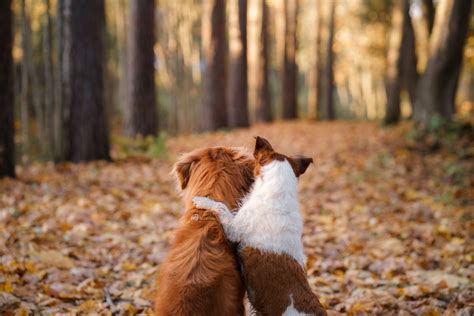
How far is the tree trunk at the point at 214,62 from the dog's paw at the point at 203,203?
15.5 m

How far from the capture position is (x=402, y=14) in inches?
768

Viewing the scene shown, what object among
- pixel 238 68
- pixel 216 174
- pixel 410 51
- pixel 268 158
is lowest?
pixel 216 174

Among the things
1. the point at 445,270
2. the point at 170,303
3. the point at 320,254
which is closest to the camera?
the point at 170,303

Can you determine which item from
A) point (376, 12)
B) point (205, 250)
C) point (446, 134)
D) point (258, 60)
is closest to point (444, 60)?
point (446, 134)

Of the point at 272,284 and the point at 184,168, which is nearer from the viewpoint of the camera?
the point at 272,284

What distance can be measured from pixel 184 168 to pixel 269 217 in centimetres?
77

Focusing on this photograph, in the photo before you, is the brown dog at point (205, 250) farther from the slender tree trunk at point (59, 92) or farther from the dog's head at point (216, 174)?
the slender tree trunk at point (59, 92)

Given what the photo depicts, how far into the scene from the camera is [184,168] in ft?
11.3

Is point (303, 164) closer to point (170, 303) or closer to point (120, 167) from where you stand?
point (170, 303)

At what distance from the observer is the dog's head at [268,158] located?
330 centimetres

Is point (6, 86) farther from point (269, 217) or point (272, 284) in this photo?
point (272, 284)

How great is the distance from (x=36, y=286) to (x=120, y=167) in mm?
6309

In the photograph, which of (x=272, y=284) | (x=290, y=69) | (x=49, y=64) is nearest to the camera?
(x=272, y=284)

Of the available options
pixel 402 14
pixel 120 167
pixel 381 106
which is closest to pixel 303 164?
Result: pixel 120 167
